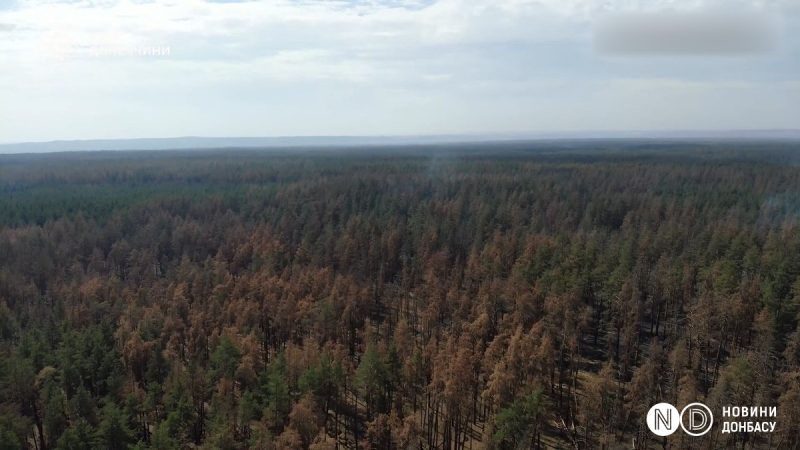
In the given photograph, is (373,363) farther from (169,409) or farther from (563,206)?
(563,206)

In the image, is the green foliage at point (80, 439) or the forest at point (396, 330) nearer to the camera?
the green foliage at point (80, 439)

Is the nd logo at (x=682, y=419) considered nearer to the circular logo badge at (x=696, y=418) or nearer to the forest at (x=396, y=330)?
the circular logo badge at (x=696, y=418)

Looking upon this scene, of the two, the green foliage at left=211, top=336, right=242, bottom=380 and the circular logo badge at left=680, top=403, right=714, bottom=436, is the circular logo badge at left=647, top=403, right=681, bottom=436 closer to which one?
the circular logo badge at left=680, top=403, right=714, bottom=436

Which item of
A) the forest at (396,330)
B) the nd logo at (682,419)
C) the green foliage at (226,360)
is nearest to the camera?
the nd logo at (682,419)

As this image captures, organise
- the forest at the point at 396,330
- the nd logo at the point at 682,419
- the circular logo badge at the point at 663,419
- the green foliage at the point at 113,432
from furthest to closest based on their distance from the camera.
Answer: the forest at the point at 396,330 < the green foliage at the point at 113,432 < the circular logo badge at the point at 663,419 < the nd logo at the point at 682,419

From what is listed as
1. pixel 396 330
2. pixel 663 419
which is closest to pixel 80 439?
pixel 396 330

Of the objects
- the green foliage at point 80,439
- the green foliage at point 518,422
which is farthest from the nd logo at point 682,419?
the green foliage at point 80,439

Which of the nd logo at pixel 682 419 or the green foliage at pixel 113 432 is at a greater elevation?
the nd logo at pixel 682 419
